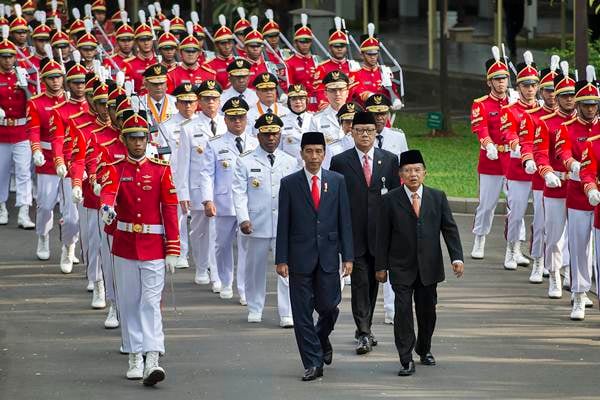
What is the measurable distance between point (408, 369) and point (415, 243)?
102cm

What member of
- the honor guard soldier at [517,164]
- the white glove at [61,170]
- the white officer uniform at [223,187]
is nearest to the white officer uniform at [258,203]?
the white officer uniform at [223,187]

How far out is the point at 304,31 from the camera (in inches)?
948

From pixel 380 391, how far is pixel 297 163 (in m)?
3.64

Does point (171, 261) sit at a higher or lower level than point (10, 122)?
higher

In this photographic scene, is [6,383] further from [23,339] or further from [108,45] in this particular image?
[108,45]

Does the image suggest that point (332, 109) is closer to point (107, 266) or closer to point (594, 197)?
point (107, 266)

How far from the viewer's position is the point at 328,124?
60.8 feet

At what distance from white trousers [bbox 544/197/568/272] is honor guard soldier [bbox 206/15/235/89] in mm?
6922

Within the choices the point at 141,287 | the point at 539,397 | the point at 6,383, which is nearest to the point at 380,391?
the point at 539,397

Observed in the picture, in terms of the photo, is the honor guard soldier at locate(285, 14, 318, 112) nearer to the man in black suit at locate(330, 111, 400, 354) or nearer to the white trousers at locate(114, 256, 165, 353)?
the man in black suit at locate(330, 111, 400, 354)

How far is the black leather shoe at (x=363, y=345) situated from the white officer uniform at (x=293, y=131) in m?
3.73

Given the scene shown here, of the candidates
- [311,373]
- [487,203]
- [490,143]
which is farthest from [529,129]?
[311,373]

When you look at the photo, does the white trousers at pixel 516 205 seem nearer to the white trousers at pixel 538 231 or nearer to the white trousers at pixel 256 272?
the white trousers at pixel 538 231

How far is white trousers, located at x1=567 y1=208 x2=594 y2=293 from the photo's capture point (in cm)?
1642
